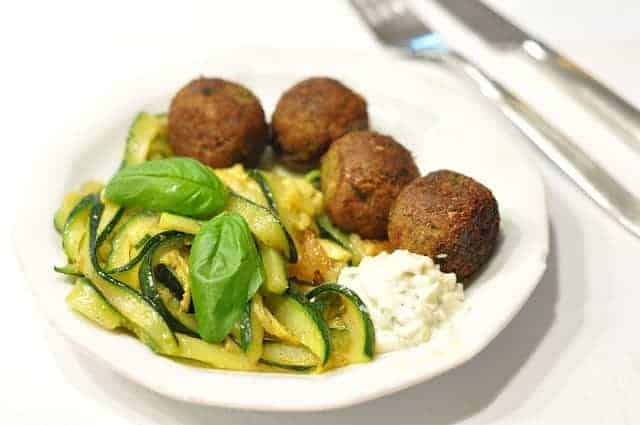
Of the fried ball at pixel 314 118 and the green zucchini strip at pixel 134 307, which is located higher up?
the fried ball at pixel 314 118

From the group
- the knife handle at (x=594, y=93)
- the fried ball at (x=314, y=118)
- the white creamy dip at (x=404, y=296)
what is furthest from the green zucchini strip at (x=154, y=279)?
the knife handle at (x=594, y=93)

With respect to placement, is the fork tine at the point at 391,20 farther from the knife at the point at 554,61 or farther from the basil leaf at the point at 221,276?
the basil leaf at the point at 221,276

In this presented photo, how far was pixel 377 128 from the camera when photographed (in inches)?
162

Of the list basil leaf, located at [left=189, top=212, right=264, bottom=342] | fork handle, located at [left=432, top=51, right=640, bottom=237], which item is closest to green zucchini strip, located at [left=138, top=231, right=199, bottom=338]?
basil leaf, located at [left=189, top=212, right=264, bottom=342]

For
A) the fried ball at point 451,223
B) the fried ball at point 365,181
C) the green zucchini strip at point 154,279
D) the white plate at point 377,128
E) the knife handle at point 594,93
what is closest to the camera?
the white plate at point 377,128

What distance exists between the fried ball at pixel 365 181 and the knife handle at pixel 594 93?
132 centimetres

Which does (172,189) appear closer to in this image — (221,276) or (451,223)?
(221,276)

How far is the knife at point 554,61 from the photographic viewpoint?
4.09m

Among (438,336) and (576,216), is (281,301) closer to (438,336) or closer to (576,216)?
(438,336)

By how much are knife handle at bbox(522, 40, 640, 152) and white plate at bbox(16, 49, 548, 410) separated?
0.51 metres

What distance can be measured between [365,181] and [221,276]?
94 centimetres

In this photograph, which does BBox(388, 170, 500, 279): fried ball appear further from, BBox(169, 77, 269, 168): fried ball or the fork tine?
the fork tine

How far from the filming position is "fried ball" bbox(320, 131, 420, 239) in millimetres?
3445

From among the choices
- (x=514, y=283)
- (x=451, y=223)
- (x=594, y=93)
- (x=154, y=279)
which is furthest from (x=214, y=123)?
(x=594, y=93)
